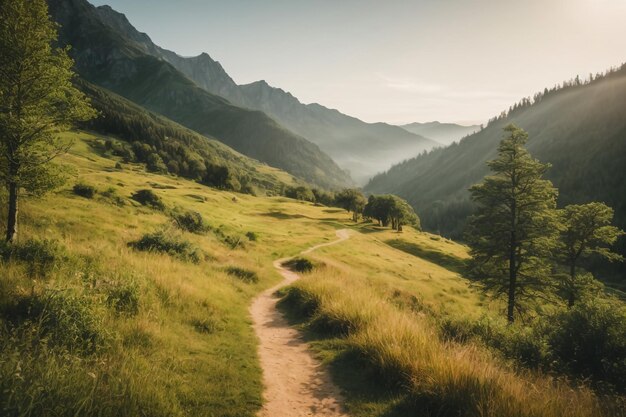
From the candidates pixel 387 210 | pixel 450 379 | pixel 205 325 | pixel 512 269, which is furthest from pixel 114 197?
pixel 387 210

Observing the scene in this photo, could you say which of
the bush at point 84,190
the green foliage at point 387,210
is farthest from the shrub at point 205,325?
the green foliage at point 387,210

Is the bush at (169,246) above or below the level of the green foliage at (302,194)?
below

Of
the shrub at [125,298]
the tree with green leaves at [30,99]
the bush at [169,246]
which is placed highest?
the tree with green leaves at [30,99]

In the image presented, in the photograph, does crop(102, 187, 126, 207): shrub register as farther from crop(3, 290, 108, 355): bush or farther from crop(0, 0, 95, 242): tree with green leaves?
crop(3, 290, 108, 355): bush

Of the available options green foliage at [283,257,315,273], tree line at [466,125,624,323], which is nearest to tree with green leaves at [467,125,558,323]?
tree line at [466,125,624,323]

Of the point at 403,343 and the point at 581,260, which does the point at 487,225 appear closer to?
the point at 403,343

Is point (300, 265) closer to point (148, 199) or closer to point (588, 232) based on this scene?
point (148, 199)

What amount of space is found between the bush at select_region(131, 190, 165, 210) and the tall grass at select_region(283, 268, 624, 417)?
40.7 metres

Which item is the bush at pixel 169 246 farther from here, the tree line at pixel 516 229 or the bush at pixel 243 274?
the tree line at pixel 516 229

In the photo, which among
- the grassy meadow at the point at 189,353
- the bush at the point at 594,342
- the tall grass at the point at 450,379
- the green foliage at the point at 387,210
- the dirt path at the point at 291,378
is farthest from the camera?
the green foliage at the point at 387,210

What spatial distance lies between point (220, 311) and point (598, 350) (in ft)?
41.1

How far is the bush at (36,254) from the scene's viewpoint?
33.2ft

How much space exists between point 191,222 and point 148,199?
10887 millimetres

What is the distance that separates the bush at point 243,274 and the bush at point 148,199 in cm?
2766
